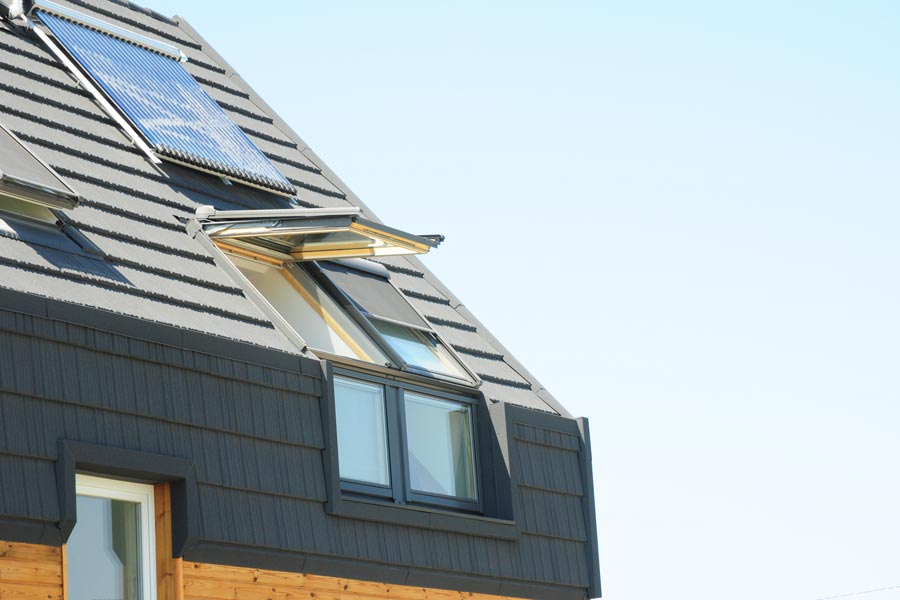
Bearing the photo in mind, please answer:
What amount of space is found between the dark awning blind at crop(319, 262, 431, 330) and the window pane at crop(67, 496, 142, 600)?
2575 millimetres

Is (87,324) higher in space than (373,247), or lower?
lower

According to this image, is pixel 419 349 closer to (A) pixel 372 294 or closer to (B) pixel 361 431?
(A) pixel 372 294

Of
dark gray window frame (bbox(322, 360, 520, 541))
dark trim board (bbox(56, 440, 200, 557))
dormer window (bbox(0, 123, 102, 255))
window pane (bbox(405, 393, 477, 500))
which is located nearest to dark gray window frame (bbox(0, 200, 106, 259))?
dormer window (bbox(0, 123, 102, 255))

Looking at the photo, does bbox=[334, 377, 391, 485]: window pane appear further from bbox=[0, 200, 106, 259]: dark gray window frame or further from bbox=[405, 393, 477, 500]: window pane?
bbox=[0, 200, 106, 259]: dark gray window frame

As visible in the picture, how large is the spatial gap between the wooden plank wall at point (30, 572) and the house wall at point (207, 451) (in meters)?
0.03

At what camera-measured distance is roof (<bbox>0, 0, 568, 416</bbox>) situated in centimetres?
754

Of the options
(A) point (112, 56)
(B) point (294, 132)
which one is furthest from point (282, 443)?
(B) point (294, 132)

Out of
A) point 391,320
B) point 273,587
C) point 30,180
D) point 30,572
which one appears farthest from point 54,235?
point 391,320

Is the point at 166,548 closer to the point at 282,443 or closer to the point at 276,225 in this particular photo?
the point at 282,443

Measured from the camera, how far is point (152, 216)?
28.8 ft

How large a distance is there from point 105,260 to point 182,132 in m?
2.47

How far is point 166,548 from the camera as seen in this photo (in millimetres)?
7355

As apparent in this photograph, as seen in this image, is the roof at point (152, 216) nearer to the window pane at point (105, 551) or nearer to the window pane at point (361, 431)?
the window pane at point (361, 431)

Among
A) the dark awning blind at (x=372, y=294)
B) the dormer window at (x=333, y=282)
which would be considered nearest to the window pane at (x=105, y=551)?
the dormer window at (x=333, y=282)
